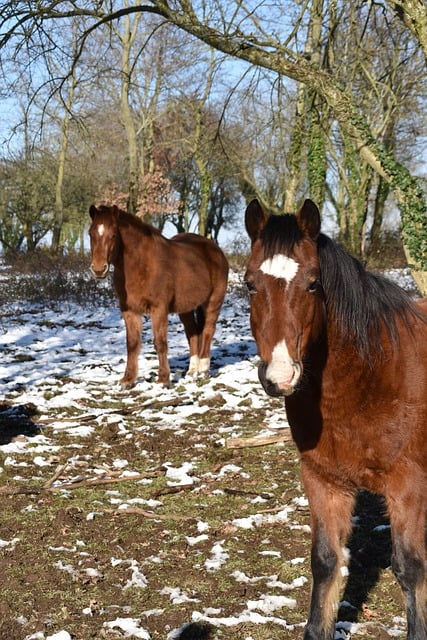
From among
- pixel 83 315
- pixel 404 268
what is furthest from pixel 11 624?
pixel 404 268

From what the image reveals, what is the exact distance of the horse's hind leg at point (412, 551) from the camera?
2.51 metres

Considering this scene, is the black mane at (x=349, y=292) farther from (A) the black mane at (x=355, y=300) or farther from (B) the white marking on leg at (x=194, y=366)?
(B) the white marking on leg at (x=194, y=366)

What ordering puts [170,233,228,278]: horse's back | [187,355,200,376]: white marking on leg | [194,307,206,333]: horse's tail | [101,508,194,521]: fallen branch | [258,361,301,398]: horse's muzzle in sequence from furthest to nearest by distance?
[194,307,206,333]: horse's tail → [170,233,228,278]: horse's back → [187,355,200,376]: white marking on leg → [101,508,194,521]: fallen branch → [258,361,301,398]: horse's muzzle

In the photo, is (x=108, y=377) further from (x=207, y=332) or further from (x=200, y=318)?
(x=200, y=318)

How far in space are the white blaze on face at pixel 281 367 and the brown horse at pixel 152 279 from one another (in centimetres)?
567

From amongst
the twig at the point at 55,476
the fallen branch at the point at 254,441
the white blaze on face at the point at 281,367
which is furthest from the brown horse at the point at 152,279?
the white blaze on face at the point at 281,367

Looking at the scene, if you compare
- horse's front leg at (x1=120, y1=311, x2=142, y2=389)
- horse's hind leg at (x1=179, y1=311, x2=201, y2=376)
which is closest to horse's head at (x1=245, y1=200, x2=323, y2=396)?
horse's front leg at (x1=120, y1=311, x2=142, y2=389)

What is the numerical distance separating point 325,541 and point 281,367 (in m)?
0.99

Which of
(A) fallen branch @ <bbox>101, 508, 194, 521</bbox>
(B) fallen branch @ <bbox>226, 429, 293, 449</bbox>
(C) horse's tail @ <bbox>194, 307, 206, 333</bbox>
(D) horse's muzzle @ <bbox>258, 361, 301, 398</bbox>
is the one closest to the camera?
(D) horse's muzzle @ <bbox>258, 361, 301, 398</bbox>

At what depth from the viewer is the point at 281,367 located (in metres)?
2.21

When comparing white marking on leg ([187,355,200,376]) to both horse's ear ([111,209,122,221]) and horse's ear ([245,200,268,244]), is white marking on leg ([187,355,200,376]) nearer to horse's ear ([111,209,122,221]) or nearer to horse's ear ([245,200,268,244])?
horse's ear ([111,209,122,221])

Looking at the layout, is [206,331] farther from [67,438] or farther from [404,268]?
[404,268]

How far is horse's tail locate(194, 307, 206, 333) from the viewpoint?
9.26m

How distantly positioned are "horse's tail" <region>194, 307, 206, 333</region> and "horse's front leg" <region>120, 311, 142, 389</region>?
1.22 meters
